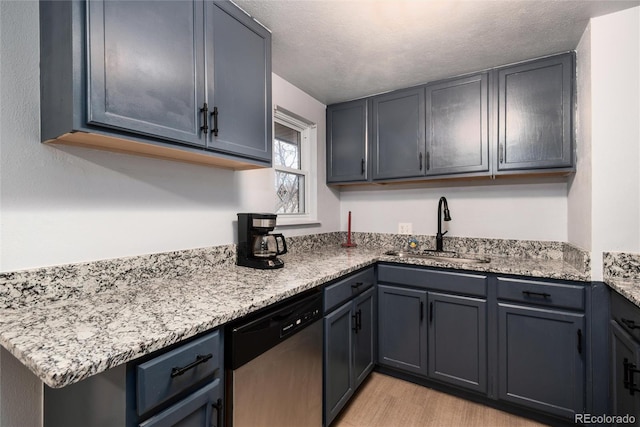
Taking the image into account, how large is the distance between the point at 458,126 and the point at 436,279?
1.16 meters

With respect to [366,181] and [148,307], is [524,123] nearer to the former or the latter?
[366,181]

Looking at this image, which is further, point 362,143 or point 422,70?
point 362,143

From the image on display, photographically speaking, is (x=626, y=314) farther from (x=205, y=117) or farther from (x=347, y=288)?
(x=205, y=117)

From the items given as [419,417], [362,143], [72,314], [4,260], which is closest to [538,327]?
[419,417]

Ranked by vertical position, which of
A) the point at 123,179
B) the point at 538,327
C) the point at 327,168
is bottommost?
the point at 538,327

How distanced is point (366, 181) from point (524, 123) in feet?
3.98

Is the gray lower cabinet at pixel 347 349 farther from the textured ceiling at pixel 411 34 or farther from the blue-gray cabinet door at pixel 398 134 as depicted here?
the textured ceiling at pixel 411 34

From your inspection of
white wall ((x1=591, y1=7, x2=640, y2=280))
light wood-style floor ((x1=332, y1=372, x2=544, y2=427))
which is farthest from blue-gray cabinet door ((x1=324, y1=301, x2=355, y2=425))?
white wall ((x1=591, y1=7, x2=640, y2=280))

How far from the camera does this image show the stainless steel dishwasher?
3.37 ft

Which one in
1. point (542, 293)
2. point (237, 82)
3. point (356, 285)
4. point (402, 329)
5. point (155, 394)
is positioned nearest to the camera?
point (155, 394)

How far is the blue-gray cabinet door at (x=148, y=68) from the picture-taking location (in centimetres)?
95

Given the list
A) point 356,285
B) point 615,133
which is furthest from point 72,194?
point 615,133

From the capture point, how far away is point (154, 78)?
110cm

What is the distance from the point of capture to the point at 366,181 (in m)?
2.61
